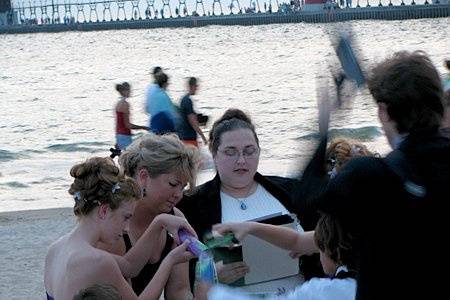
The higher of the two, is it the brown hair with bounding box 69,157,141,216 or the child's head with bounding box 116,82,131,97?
the brown hair with bounding box 69,157,141,216

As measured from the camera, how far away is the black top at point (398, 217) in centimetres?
263

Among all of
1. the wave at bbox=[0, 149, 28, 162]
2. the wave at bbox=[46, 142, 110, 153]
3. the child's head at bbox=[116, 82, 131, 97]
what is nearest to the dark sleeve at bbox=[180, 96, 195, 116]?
the child's head at bbox=[116, 82, 131, 97]

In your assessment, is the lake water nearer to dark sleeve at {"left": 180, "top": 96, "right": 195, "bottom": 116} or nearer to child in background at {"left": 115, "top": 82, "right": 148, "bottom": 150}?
dark sleeve at {"left": 180, "top": 96, "right": 195, "bottom": 116}

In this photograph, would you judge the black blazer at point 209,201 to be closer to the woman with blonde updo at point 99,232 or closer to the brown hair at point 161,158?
the brown hair at point 161,158

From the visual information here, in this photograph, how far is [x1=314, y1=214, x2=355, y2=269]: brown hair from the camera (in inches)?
121

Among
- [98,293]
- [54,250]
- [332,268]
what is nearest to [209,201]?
[54,250]

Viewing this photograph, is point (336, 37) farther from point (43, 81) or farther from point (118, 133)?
point (43, 81)

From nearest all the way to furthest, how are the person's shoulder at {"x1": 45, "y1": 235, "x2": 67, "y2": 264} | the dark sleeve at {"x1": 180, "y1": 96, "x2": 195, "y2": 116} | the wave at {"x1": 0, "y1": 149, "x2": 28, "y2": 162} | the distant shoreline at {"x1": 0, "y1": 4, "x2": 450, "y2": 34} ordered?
the person's shoulder at {"x1": 45, "y1": 235, "x2": 67, "y2": 264}
the dark sleeve at {"x1": 180, "y1": 96, "x2": 195, "y2": 116}
the wave at {"x1": 0, "y1": 149, "x2": 28, "y2": 162}
the distant shoreline at {"x1": 0, "y1": 4, "x2": 450, "y2": 34}

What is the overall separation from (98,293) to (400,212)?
1.26m

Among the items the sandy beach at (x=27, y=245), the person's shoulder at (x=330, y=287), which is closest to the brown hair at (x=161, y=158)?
the person's shoulder at (x=330, y=287)

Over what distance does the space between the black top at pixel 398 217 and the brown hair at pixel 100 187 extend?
50.8 inches

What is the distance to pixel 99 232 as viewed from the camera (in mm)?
3873

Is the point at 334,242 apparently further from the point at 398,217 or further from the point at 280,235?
the point at 280,235

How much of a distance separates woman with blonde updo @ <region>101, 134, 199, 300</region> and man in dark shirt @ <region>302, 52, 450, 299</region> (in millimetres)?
1521
